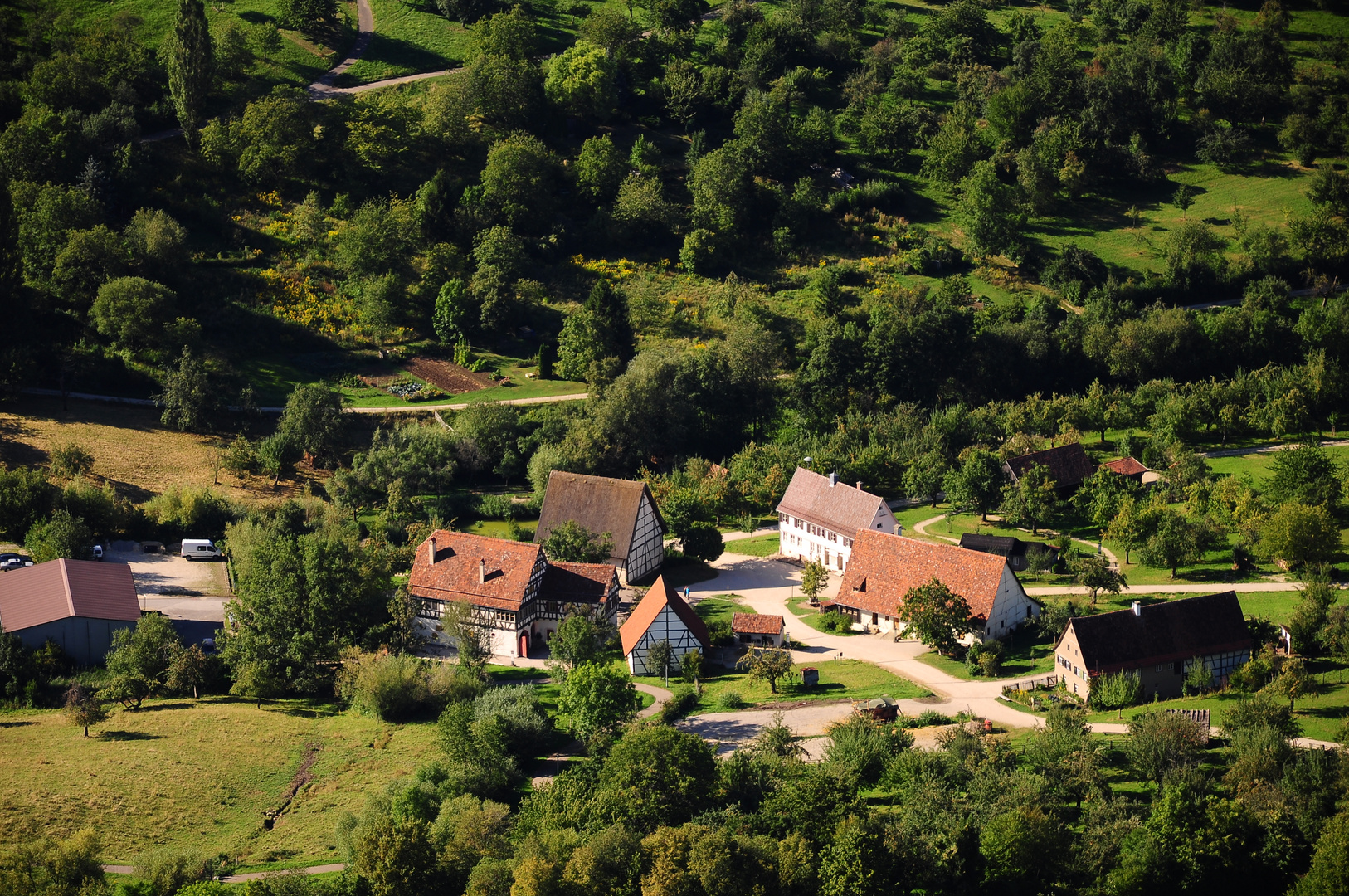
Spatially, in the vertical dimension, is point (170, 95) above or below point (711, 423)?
above

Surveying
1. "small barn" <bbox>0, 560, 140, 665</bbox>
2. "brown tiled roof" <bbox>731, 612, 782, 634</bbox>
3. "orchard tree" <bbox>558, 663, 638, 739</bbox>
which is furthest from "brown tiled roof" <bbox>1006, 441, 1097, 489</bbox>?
"small barn" <bbox>0, 560, 140, 665</bbox>

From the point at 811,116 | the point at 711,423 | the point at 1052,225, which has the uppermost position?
the point at 811,116

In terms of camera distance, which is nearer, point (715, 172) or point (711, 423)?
point (711, 423)

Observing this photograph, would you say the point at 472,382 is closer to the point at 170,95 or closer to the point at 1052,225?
the point at 170,95

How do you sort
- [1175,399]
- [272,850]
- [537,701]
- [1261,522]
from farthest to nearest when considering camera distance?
[1175,399], [1261,522], [537,701], [272,850]

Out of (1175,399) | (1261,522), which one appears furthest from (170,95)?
(1261,522)

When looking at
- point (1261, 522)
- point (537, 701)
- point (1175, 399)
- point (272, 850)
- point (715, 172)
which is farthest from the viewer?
point (715, 172)

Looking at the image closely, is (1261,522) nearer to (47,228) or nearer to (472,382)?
(472,382)

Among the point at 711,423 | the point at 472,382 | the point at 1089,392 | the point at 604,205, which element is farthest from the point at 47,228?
the point at 1089,392
